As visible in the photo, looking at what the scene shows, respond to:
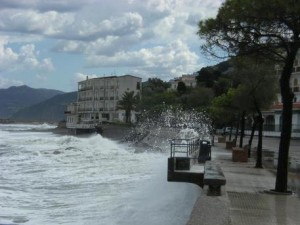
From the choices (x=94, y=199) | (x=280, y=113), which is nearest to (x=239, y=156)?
(x=94, y=199)

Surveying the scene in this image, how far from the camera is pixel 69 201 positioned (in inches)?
624

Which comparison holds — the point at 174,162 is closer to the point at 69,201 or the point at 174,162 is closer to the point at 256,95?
the point at 69,201

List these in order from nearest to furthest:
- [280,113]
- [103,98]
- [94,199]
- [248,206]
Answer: [248,206] → [94,199] → [280,113] → [103,98]

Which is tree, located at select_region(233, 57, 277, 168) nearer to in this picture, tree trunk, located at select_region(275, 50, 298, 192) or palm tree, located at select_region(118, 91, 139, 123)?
tree trunk, located at select_region(275, 50, 298, 192)

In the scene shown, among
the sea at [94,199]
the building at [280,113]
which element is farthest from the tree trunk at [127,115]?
the sea at [94,199]

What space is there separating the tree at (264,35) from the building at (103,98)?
434 ft

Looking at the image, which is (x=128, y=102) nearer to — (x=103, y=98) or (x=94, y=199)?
(x=103, y=98)

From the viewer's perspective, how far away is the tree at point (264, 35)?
39.8ft

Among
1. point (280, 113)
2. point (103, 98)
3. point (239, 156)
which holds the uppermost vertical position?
Result: point (103, 98)

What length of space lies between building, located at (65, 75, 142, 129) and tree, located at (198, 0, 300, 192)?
132342 millimetres

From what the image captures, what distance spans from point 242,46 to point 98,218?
5.17m

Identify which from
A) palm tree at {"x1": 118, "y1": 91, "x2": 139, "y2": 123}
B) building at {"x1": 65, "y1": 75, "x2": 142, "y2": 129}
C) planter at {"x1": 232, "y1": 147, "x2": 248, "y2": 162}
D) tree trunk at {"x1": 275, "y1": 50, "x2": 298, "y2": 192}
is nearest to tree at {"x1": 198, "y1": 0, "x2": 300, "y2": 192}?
tree trunk at {"x1": 275, "y1": 50, "x2": 298, "y2": 192}

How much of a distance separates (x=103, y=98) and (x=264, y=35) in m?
147

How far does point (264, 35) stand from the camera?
42.6ft
